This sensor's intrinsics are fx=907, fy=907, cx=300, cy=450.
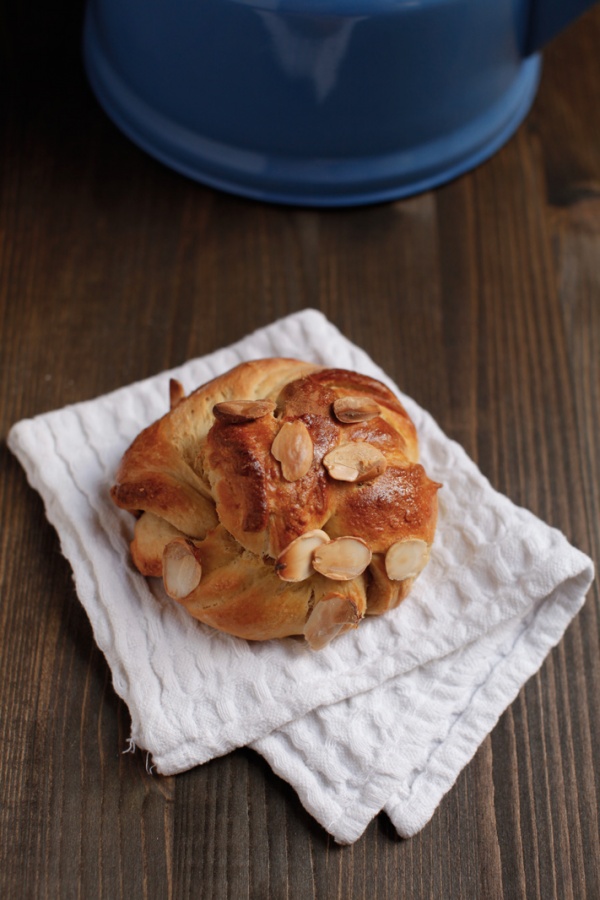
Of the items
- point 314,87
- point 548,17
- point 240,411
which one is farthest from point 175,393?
point 548,17

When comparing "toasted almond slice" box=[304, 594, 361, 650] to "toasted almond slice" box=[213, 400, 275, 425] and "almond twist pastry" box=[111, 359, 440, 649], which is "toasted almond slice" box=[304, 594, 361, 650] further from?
"toasted almond slice" box=[213, 400, 275, 425]

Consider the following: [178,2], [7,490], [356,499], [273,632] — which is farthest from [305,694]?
[178,2]

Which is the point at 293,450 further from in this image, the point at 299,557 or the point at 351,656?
the point at 351,656

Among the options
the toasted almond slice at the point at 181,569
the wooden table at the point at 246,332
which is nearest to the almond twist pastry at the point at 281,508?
the toasted almond slice at the point at 181,569

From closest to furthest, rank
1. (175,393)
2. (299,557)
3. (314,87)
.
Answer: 1. (299,557)
2. (175,393)
3. (314,87)

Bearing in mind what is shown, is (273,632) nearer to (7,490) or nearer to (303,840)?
(303,840)
